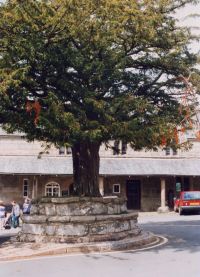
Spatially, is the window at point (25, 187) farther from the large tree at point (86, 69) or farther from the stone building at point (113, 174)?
the large tree at point (86, 69)

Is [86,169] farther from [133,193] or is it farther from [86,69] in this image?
[133,193]

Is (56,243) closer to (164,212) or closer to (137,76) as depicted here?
(137,76)

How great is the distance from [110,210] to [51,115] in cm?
442

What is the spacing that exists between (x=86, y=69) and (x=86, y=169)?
3.99 m

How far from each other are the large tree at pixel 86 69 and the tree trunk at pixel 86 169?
1.5 inches

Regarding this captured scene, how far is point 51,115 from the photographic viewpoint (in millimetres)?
13750

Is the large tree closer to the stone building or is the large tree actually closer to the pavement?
the pavement

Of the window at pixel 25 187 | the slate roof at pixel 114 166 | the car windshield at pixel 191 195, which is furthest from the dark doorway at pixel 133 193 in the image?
the window at pixel 25 187

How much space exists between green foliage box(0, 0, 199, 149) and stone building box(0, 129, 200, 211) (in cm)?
1844

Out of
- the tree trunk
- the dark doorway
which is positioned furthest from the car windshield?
the tree trunk

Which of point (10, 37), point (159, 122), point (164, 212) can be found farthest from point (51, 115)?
point (164, 212)

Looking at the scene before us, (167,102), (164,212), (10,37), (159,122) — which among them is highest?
(10,37)

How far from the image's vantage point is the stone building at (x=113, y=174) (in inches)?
1351

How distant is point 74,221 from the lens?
1502 cm
